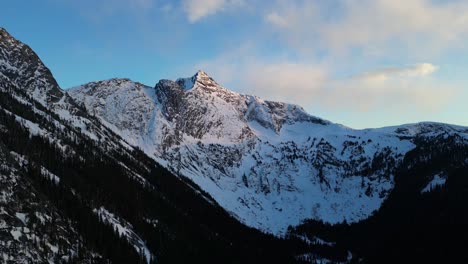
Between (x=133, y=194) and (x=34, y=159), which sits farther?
(x=133, y=194)

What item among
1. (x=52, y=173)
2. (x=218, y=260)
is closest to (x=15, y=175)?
(x=52, y=173)

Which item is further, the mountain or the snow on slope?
the snow on slope

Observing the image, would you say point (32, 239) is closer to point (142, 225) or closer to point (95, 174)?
point (142, 225)

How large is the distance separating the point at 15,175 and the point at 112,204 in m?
53.3

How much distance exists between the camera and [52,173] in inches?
6304

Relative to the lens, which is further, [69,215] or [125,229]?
[125,229]

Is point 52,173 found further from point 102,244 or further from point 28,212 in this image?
point 28,212

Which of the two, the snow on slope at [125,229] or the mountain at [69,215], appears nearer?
the mountain at [69,215]

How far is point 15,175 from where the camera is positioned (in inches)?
4825

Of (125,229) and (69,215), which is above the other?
(69,215)

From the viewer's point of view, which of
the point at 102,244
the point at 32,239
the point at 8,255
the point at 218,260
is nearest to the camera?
the point at 8,255

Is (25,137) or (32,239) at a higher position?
(25,137)

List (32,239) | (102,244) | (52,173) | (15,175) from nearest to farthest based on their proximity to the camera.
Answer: (32,239), (15,175), (102,244), (52,173)

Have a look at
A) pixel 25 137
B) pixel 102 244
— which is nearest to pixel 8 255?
pixel 102 244
